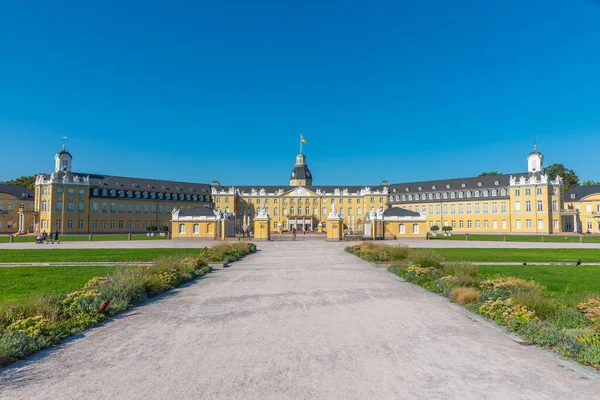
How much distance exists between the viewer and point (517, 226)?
245 feet

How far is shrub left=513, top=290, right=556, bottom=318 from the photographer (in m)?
7.92

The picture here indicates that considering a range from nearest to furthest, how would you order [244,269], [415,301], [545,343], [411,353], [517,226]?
1. [411,353]
2. [545,343]
3. [415,301]
4. [244,269]
5. [517,226]

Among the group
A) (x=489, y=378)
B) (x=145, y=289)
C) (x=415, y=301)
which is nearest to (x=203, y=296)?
(x=145, y=289)

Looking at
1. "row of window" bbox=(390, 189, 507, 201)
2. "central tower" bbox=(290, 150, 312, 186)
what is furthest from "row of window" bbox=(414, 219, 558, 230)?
"central tower" bbox=(290, 150, 312, 186)

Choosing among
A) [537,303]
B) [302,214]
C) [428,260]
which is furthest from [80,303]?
[302,214]

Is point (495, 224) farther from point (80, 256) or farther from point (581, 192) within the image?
point (80, 256)

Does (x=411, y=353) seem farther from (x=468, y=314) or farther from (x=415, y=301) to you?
(x=415, y=301)

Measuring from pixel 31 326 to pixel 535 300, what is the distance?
999 cm

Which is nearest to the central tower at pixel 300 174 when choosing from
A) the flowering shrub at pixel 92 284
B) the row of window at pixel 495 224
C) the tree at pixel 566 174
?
the row of window at pixel 495 224

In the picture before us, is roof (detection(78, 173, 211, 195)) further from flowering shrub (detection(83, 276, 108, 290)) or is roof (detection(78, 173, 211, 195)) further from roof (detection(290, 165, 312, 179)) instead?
flowering shrub (detection(83, 276, 108, 290))

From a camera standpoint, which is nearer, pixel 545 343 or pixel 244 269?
pixel 545 343

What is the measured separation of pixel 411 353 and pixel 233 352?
2.89 meters

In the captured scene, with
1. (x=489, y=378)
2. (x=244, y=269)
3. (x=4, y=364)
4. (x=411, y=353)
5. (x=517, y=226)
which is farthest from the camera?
(x=517, y=226)

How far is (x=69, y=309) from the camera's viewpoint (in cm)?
846
